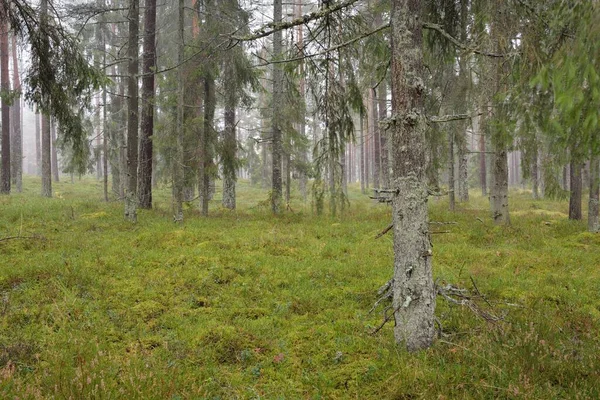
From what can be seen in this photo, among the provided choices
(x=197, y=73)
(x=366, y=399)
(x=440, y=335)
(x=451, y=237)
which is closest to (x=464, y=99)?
(x=451, y=237)

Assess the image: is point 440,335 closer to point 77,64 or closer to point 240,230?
point 240,230

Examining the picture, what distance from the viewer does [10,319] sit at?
5152 millimetres

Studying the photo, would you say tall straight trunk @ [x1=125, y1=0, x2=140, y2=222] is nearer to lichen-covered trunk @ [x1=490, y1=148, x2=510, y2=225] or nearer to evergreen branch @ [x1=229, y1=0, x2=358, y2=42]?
evergreen branch @ [x1=229, y1=0, x2=358, y2=42]

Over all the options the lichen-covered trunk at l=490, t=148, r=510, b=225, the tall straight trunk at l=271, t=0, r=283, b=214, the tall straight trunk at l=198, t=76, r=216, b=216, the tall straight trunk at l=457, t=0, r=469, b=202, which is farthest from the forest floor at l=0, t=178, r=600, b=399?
the tall straight trunk at l=271, t=0, r=283, b=214

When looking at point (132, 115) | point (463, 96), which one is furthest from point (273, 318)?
point (463, 96)

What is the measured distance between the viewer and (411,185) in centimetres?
449

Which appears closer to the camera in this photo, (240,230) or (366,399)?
(366,399)

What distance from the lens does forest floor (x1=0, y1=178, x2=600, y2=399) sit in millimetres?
3871

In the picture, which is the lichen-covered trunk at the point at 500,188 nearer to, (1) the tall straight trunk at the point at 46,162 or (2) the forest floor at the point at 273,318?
(2) the forest floor at the point at 273,318

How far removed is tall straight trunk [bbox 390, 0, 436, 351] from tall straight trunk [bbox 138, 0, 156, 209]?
10.2 metres

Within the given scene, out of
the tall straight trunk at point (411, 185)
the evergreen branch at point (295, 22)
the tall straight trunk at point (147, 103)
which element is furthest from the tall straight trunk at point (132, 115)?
the tall straight trunk at point (411, 185)

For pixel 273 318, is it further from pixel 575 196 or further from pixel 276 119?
pixel 575 196

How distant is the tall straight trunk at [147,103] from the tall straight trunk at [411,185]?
10160 millimetres

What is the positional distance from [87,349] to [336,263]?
499cm
